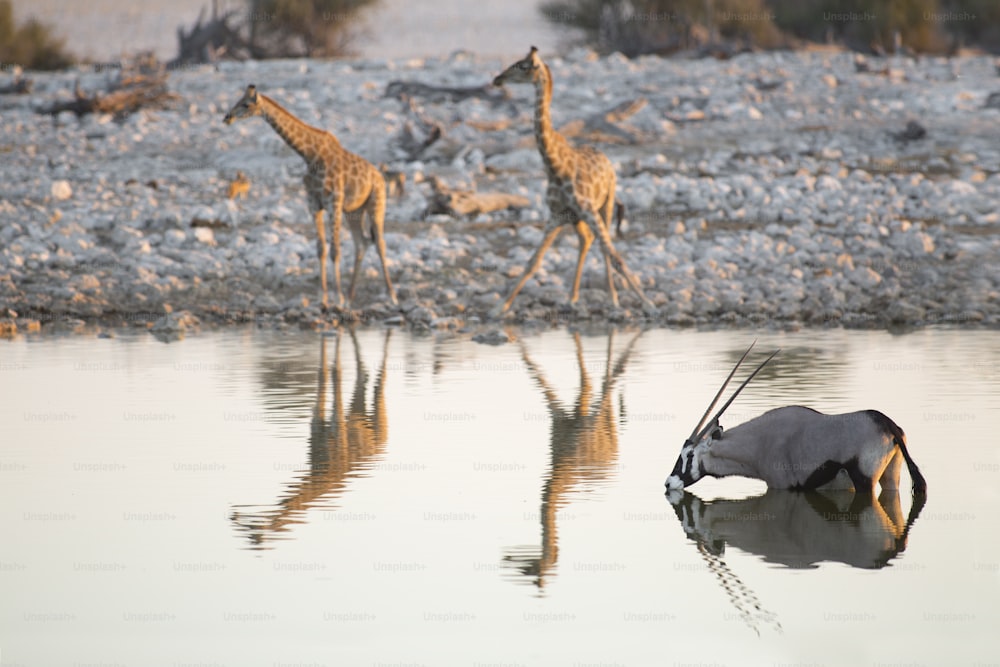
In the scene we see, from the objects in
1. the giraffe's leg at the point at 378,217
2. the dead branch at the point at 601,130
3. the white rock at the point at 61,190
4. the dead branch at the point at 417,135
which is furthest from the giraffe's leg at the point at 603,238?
the dead branch at the point at 601,130

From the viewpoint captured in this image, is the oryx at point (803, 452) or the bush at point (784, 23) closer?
the oryx at point (803, 452)

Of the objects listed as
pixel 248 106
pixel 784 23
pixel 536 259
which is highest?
pixel 784 23

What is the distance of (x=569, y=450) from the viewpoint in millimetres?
7918

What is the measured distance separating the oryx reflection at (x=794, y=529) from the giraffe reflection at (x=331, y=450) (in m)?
1.52

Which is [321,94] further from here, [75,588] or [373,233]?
[75,588]

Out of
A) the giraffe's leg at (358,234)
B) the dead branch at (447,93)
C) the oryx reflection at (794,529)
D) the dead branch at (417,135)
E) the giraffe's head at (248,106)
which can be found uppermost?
the dead branch at (447,93)

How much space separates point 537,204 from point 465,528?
12.6 m

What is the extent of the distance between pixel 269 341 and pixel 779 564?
8054mm

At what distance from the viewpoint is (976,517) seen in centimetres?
638

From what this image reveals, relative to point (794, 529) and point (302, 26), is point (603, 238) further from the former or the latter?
point (302, 26)

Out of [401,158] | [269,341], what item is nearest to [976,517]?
[269,341]

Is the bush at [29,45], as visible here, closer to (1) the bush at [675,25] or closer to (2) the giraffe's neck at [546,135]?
(1) the bush at [675,25]

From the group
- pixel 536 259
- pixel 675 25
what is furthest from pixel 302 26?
pixel 536 259

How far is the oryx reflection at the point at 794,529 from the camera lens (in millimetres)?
5676
